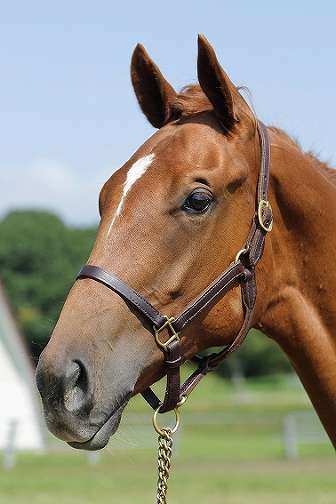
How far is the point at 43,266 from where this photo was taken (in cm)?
7575

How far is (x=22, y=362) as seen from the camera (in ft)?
102

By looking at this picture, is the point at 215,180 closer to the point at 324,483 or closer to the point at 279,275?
the point at 279,275

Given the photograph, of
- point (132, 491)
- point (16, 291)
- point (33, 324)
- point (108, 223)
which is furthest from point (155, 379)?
point (16, 291)

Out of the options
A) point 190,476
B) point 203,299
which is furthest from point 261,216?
point 190,476

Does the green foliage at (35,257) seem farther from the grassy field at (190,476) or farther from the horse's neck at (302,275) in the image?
the horse's neck at (302,275)

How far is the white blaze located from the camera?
11.6 ft

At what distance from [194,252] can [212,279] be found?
0.16 meters

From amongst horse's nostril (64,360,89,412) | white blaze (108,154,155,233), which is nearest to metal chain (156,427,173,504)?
horse's nostril (64,360,89,412)

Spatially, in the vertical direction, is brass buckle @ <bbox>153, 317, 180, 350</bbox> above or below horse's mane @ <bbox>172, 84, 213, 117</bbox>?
below

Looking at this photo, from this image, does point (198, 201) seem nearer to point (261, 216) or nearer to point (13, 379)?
point (261, 216)

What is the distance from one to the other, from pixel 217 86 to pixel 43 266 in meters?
72.8

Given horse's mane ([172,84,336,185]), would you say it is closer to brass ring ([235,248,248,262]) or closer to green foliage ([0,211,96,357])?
brass ring ([235,248,248,262])

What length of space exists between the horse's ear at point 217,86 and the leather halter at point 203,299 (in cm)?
22

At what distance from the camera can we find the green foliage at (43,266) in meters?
72.4
